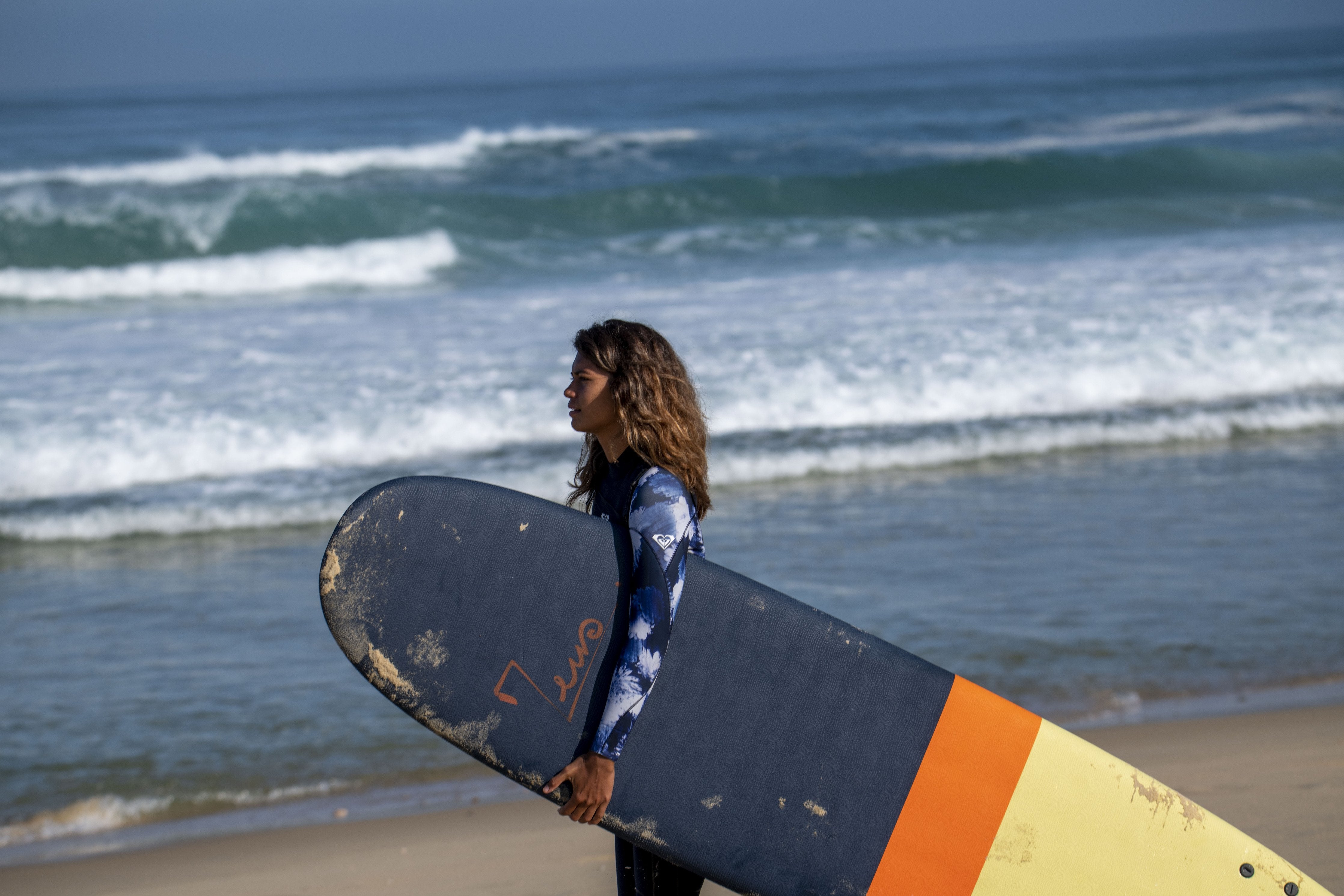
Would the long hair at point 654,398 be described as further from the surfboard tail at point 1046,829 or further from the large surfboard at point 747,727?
the surfboard tail at point 1046,829

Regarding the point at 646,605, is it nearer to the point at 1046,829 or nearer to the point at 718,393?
the point at 1046,829

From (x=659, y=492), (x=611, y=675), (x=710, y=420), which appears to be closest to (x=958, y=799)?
(x=611, y=675)

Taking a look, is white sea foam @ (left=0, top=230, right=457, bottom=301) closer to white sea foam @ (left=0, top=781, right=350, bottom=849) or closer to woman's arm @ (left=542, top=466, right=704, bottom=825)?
white sea foam @ (left=0, top=781, right=350, bottom=849)

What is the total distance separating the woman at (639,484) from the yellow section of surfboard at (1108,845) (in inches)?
29.6

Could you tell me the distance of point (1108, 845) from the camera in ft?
6.83

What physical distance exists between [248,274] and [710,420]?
10481 mm

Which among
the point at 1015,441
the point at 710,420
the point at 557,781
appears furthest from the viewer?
the point at 1015,441

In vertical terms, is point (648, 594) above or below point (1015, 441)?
below

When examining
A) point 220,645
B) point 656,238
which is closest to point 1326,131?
point 656,238

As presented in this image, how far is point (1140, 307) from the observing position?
8.45 metres

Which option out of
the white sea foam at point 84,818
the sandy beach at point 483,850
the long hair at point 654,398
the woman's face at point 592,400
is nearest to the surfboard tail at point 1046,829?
the sandy beach at point 483,850

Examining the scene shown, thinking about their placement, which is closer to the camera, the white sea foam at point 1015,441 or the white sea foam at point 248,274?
the white sea foam at point 1015,441

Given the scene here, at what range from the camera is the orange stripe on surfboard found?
2027 millimetres

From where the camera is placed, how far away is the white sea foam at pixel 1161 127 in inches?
818
